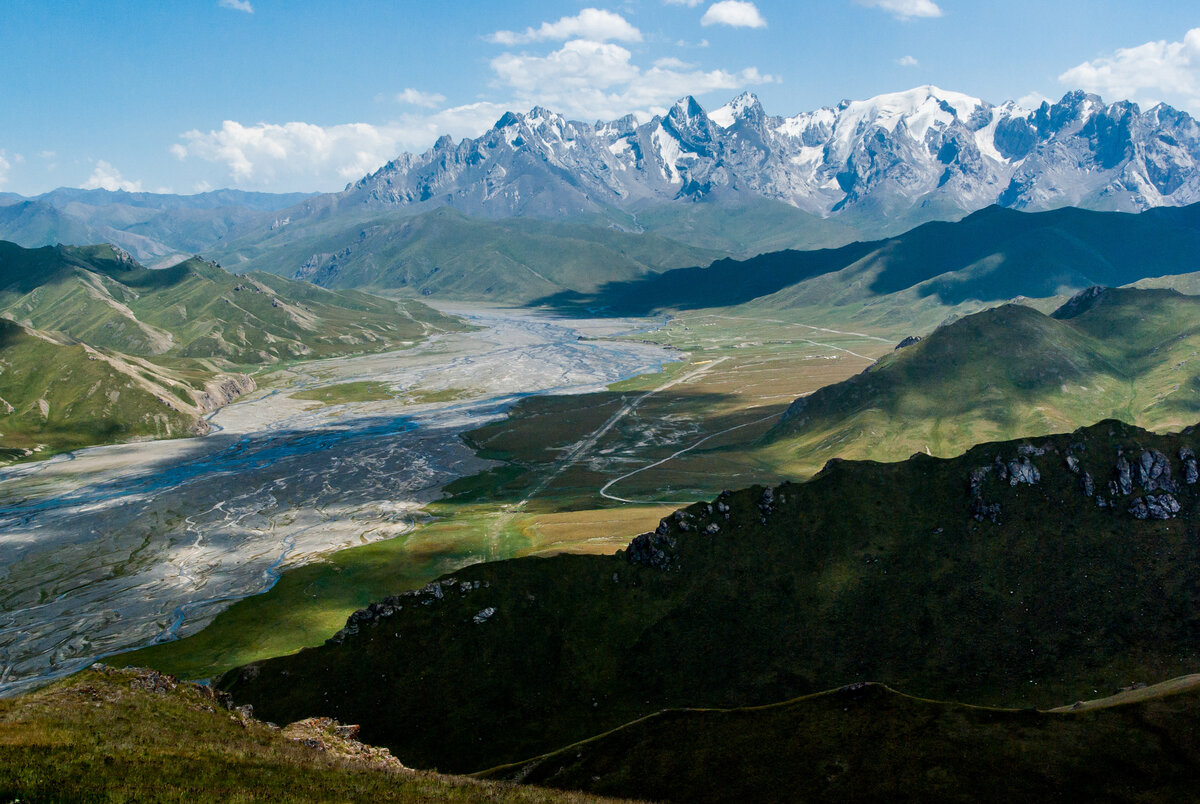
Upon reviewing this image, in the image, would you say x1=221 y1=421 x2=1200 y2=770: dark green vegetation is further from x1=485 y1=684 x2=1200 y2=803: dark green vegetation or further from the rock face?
x1=485 y1=684 x2=1200 y2=803: dark green vegetation

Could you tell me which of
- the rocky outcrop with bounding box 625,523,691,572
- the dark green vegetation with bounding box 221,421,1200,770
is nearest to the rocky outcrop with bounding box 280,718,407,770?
the dark green vegetation with bounding box 221,421,1200,770

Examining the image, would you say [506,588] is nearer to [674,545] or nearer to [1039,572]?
[674,545]

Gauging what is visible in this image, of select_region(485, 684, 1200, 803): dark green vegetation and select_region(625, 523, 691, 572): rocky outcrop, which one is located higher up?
select_region(625, 523, 691, 572): rocky outcrop

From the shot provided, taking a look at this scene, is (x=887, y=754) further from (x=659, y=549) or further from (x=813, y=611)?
(x=659, y=549)

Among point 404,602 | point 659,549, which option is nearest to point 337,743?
point 404,602

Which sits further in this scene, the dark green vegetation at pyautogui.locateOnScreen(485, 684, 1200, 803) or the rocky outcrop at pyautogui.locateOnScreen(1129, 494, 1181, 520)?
the rocky outcrop at pyautogui.locateOnScreen(1129, 494, 1181, 520)
